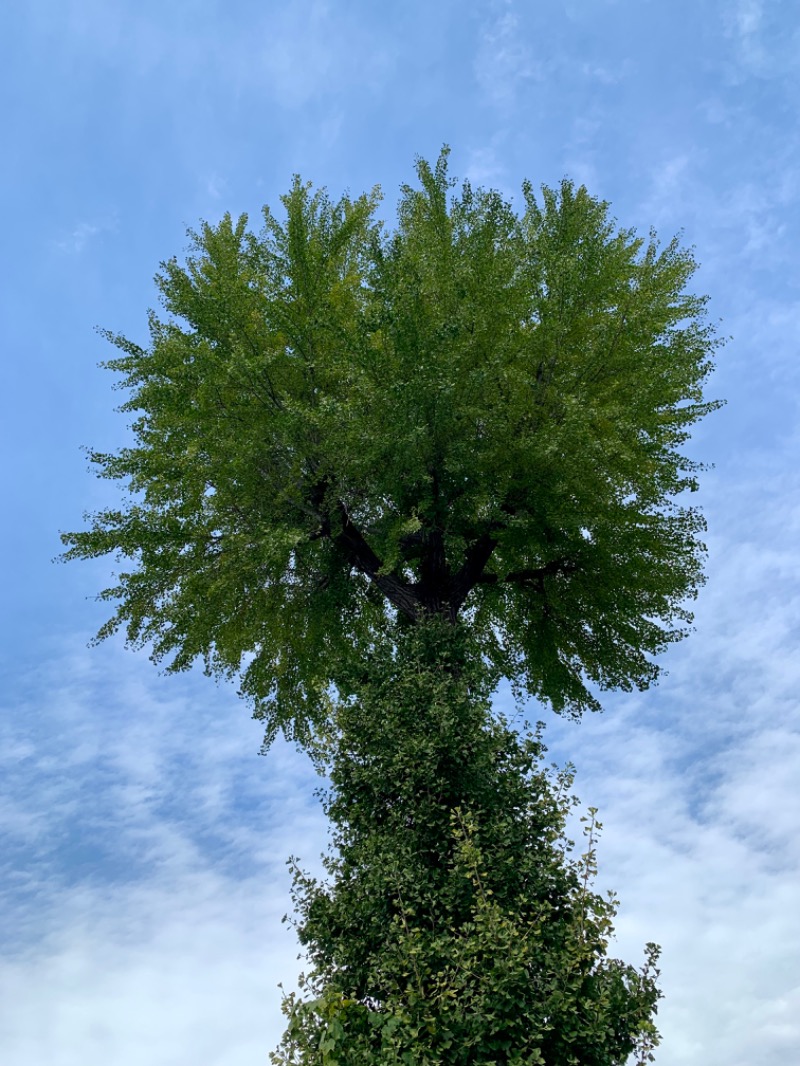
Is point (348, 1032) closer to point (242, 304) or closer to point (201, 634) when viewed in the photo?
point (201, 634)

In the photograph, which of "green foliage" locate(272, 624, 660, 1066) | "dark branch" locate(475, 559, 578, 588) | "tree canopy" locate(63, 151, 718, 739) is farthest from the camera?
"dark branch" locate(475, 559, 578, 588)

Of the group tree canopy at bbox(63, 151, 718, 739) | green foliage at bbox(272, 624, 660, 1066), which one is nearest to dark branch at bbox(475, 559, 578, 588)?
tree canopy at bbox(63, 151, 718, 739)

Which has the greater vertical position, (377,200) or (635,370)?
(377,200)

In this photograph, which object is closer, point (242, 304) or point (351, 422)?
point (351, 422)

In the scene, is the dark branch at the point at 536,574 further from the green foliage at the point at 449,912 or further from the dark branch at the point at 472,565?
the green foliage at the point at 449,912

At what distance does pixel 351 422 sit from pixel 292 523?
2.15 m

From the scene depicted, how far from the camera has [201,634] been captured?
13352 mm

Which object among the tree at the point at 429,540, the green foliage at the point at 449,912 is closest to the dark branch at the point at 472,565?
the tree at the point at 429,540

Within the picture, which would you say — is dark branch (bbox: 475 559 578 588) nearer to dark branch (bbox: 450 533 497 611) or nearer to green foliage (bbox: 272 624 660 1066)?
dark branch (bbox: 450 533 497 611)

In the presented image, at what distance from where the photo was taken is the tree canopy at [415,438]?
11.1m

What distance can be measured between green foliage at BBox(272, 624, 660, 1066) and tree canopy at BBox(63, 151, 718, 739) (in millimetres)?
1973

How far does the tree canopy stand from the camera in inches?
438

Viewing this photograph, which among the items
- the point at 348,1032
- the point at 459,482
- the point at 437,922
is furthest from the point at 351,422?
the point at 348,1032

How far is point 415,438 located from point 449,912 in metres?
5.56
